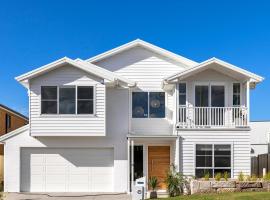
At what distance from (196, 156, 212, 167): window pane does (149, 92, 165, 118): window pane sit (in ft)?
11.8

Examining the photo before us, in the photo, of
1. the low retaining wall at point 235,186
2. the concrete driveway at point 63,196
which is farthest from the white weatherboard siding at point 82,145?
the low retaining wall at point 235,186

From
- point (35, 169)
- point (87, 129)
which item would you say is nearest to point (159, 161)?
point (87, 129)

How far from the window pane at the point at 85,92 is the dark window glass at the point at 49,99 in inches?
49.0

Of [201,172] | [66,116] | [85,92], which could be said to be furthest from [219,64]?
[66,116]

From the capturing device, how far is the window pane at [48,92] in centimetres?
2325

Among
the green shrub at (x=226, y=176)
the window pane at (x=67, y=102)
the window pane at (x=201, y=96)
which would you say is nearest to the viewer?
the green shrub at (x=226, y=176)

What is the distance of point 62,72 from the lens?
23.4 m

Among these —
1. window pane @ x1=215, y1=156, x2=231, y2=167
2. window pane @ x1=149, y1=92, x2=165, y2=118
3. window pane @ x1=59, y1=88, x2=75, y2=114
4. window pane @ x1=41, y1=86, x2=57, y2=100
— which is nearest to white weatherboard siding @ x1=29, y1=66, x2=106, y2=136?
window pane @ x1=41, y1=86, x2=57, y2=100

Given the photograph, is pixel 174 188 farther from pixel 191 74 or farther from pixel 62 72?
pixel 62 72

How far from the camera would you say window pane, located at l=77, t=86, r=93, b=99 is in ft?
76.4

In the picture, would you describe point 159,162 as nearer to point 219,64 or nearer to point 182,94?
point 182,94

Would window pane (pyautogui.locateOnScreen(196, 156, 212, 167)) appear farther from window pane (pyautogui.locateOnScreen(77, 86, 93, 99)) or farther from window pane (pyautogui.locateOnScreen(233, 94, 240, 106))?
window pane (pyautogui.locateOnScreen(77, 86, 93, 99))

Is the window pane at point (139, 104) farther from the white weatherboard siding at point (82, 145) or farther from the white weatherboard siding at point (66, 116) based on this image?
the white weatherboard siding at point (66, 116)

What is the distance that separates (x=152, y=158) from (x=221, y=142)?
4075 mm
